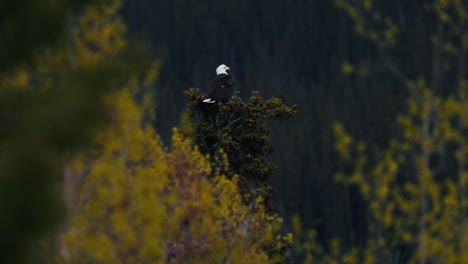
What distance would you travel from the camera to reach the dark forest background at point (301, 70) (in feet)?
343

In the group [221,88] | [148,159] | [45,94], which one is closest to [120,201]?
[148,159]

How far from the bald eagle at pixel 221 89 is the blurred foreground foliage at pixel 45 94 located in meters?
7.45

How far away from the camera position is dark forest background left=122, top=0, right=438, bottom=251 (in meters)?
104

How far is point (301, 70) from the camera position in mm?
170750

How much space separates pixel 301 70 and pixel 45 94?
163m

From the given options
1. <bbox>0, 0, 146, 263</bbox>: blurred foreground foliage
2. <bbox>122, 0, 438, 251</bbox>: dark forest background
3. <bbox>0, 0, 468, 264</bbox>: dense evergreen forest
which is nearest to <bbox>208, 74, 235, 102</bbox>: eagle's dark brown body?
<bbox>0, 0, 468, 264</bbox>: dense evergreen forest

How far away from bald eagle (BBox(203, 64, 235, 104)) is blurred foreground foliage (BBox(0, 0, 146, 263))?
745 centimetres

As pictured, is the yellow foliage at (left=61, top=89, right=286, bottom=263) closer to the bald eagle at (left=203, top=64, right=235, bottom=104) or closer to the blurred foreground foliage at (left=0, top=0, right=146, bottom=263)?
the blurred foreground foliage at (left=0, top=0, right=146, bottom=263)

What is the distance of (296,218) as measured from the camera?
349 inches

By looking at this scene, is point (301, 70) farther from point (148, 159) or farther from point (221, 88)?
point (148, 159)

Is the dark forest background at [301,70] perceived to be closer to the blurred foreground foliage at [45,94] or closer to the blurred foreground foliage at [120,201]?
the blurred foreground foliage at [120,201]

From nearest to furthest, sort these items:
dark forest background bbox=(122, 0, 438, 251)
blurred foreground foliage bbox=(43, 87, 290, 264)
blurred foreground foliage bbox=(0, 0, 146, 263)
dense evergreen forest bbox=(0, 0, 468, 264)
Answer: blurred foreground foliage bbox=(0, 0, 146, 263), dense evergreen forest bbox=(0, 0, 468, 264), blurred foreground foliage bbox=(43, 87, 290, 264), dark forest background bbox=(122, 0, 438, 251)

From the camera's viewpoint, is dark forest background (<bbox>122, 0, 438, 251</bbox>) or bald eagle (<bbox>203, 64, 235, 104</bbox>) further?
dark forest background (<bbox>122, 0, 438, 251</bbox>)

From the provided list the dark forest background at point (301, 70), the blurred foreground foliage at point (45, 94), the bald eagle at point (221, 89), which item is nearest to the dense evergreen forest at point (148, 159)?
the blurred foreground foliage at point (45, 94)
